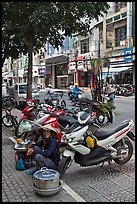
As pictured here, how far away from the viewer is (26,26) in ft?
25.7

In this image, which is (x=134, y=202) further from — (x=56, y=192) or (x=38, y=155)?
(x=38, y=155)

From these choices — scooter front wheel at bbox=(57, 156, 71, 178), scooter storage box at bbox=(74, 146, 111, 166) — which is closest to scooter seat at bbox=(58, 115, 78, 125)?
scooter storage box at bbox=(74, 146, 111, 166)

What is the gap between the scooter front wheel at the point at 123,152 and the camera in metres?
5.11

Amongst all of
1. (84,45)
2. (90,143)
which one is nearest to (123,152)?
(90,143)

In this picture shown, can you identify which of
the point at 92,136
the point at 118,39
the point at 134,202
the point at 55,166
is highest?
the point at 118,39

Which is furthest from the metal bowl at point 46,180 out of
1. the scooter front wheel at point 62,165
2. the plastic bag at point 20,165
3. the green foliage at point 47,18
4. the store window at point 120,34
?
the store window at point 120,34

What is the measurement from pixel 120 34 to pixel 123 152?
27475mm

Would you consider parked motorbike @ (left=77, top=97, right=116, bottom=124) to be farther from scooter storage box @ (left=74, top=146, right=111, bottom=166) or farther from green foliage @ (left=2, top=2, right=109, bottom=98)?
scooter storage box @ (left=74, top=146, right=111, bottom=166)

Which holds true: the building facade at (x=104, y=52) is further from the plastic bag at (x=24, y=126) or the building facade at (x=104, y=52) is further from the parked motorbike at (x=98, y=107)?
the plastic bag at (x=24, y=126)

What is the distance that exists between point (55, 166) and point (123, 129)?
4.69 feet

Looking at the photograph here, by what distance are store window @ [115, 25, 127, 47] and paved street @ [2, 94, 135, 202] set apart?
26309 mm

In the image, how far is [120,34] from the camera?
3084 centimetres

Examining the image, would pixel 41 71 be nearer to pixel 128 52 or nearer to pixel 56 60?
pixel 56 60

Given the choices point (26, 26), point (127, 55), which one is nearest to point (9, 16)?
point (26, 26)
